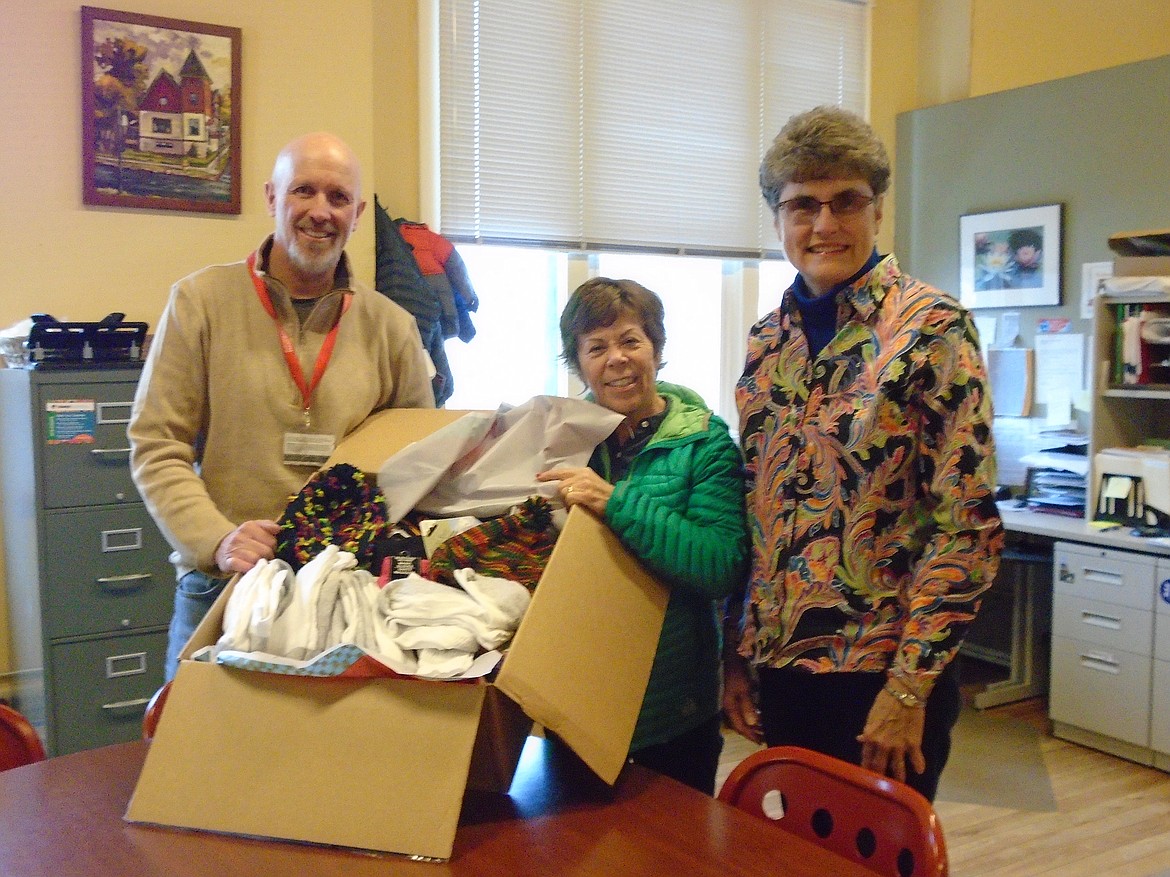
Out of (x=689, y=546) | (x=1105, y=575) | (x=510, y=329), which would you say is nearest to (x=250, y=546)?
(x=689, y=546)

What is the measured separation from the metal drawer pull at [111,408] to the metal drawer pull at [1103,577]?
3231 mm

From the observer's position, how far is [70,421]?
287 centimetres


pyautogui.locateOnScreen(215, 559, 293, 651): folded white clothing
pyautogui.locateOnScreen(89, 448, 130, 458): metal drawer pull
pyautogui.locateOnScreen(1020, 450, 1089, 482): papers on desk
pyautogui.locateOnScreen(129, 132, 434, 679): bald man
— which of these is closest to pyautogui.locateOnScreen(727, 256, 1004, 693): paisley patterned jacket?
pyautogui.locateOnScreen(215, 559, 293, 651): folded white clothing

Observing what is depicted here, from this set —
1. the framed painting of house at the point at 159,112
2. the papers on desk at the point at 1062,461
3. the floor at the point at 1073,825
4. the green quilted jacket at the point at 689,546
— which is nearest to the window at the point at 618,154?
the framed painting of house at the point at 159,112

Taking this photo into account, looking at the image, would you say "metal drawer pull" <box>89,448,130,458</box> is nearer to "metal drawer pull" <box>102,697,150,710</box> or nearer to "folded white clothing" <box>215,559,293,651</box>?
"metal drawer pull" <box>102,697,150,710</box>

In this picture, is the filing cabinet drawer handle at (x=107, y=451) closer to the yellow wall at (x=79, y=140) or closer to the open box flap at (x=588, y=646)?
the yellow wall at (x=79, y=140)

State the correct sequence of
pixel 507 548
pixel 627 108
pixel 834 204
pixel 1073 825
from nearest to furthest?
pixel 507 548, pixel 834 204, pixel 1073 825, pixel 627 108

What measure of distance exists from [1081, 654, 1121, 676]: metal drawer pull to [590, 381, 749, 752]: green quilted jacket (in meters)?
2.48

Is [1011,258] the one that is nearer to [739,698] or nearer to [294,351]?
[739,698]

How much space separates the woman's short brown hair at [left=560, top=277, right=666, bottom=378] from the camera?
1.67m

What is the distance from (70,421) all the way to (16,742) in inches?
61.1

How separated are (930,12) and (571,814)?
16.1 ft

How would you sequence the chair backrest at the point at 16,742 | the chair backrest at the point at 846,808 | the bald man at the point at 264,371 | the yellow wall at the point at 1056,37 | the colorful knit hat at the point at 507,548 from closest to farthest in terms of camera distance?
1. the chair backrest at the point at 846,808
2. the colorful knit hat at the point at 507,548
3. the chair backrest at the point at 16,742
4. the bald man at the point at 264,371
5. the yellow wall at the point at 1056,37

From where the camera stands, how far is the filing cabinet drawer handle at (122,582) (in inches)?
115
